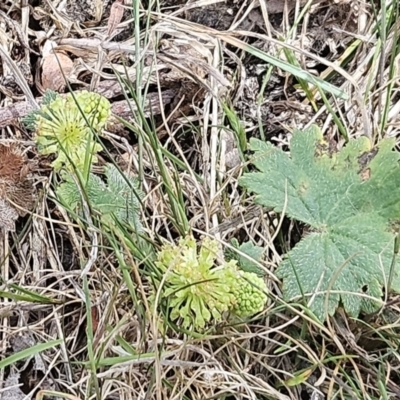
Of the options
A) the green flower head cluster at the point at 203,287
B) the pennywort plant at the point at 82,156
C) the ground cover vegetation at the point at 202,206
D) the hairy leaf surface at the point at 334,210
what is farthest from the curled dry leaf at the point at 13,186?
the hairy leaf surface at the point at 334,210

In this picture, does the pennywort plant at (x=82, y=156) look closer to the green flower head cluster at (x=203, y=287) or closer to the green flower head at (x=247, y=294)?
the green flower head cluster at (x=203, y=287)

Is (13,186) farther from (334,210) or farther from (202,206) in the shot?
(334,210)

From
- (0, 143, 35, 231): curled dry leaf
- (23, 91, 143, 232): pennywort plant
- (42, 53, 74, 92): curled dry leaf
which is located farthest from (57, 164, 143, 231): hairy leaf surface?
(42, 53, 74, 92): curled dry leaf

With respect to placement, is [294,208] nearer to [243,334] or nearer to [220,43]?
[243,334]

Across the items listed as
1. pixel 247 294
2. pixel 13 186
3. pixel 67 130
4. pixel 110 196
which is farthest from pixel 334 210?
pixel 13 186

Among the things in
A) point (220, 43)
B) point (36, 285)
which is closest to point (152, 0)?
point (220, 43)

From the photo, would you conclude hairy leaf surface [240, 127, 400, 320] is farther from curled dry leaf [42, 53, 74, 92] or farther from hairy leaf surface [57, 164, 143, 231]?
curled dry leaf [42, 53, 74, 92]
